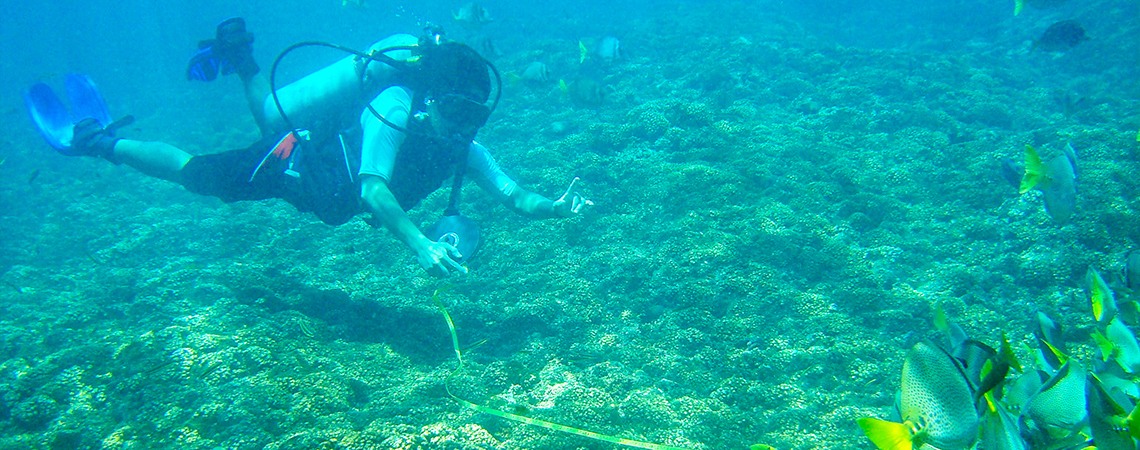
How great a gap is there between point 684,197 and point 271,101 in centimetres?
426

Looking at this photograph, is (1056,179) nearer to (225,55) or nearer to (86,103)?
(225,55)

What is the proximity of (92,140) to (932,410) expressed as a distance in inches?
269

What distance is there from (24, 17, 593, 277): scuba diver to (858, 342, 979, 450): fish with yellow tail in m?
2.28

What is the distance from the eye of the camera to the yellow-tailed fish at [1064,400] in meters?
1.23

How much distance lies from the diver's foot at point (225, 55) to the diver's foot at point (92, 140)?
1.00 meters

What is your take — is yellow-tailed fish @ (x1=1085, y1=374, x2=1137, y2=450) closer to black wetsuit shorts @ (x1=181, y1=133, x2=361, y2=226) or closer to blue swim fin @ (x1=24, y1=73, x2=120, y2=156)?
black wetsuit shorts @ (x1=181, y1=133, x2=361, y2=226)

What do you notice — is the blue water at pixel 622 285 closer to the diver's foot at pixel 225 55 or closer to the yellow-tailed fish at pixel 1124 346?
the yellow-tailed fish at pixel 1124 346

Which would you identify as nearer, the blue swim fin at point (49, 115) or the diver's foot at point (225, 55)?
the diver's foot at point (225, 55)

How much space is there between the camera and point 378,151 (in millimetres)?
3242

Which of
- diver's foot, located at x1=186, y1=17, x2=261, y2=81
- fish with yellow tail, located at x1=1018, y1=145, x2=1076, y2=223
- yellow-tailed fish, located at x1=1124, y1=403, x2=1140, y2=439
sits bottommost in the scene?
yellow-tailed fish, located at x1=1124, y1=403, x2=1140, y2=439

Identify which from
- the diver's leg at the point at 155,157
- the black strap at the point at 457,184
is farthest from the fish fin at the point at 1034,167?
the diver's leg at the point at 155,157

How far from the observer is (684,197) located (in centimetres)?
412

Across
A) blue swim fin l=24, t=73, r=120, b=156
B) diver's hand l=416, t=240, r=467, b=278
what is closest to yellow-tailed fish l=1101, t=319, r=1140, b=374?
diver's hand l=416, t=240, r=467, b=278

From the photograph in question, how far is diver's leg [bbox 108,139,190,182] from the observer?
399cm
